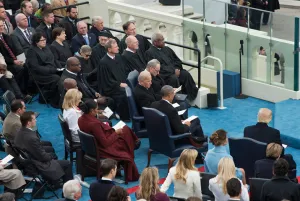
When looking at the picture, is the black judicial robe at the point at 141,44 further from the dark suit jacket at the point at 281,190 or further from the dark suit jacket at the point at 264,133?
the dark suit jacket at the point at 281,190

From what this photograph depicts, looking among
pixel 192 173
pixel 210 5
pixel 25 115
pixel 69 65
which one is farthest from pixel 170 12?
pixel 192 173

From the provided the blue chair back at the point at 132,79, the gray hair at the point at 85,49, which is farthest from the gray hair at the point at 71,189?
the gray hair at the point at 85,49

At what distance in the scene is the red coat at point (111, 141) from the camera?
1202cm

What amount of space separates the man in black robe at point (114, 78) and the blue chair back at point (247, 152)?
12.5 feet

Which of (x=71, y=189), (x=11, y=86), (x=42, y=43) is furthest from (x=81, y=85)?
(x=71, y=189)

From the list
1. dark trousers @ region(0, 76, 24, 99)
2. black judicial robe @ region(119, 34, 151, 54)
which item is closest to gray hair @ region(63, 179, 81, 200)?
dark trousers @ region(0, 76, 24, 99)

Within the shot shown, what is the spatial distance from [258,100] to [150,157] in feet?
13.2

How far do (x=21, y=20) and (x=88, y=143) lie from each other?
5001 millimetres

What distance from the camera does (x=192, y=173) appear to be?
401 inches

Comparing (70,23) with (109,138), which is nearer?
(109,138)

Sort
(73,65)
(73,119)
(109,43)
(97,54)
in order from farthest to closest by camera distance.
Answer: (97,54)
(109,43)
(73,65)
(73,119)

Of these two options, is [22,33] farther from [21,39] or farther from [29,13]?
[29,13]

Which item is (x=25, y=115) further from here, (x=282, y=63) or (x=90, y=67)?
(x=282, y=63)

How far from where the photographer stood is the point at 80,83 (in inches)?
580
